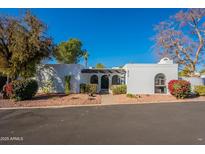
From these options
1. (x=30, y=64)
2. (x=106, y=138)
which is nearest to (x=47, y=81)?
(x=30, y=64)

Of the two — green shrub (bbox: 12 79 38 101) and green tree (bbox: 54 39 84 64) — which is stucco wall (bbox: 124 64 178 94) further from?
green tree (bbox: 54 39 84 64)

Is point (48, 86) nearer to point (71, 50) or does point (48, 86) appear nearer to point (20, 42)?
point (20, 42)

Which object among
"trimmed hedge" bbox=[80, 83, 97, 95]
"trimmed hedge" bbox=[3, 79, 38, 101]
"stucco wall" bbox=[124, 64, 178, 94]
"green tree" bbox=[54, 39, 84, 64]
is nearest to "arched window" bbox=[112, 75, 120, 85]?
"stucco wall" bbox=[124, 64, 178, 94]

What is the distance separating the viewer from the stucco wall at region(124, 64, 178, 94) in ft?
63.6

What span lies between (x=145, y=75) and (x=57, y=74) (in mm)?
9712

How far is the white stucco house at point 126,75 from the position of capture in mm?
19438

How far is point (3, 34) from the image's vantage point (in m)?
16.2

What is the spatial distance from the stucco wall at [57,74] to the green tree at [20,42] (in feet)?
11.4

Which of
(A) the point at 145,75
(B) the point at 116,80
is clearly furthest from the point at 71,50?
(A) the point at 145,75

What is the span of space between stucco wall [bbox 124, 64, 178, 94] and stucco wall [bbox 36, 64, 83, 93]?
230 inches

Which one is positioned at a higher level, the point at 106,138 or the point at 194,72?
the point at 194,72
